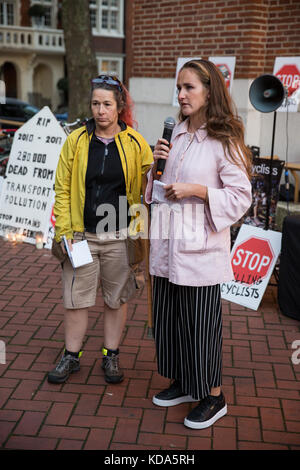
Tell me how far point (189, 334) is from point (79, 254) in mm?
820

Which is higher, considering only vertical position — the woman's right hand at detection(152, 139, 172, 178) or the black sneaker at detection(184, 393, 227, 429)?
the woman's right hand at detection(152, 139, 172, 178)

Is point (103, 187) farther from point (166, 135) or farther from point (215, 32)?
point (215, 32)

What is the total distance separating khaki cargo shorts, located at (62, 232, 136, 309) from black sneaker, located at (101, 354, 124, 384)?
403mm

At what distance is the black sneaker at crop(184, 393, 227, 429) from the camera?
307 cm

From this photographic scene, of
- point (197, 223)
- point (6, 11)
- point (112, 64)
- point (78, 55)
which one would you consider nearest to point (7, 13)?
point (6, 11)

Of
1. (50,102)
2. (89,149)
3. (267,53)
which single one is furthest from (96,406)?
(50,102)

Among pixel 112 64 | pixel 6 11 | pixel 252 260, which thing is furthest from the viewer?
pixel 112 64

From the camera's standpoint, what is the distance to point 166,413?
324 centimetres

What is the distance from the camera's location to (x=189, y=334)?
303 cm

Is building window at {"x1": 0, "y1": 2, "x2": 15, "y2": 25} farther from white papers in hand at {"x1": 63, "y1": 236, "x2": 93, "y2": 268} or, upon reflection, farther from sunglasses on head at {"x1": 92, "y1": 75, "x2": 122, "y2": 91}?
white papers in hand at {"x1": 63, "y1": 236, "x2": 93, "y2": 268}

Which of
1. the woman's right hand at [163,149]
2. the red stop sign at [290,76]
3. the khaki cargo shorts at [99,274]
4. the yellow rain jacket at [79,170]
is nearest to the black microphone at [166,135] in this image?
the woman's right hand at [163,149]

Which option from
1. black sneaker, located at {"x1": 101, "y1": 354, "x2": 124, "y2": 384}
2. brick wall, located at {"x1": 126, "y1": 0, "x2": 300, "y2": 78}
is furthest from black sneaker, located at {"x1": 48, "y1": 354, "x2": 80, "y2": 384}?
brick wall, located at {"x1": 126, "y1": 0, "x2": 300, "y2": 78}

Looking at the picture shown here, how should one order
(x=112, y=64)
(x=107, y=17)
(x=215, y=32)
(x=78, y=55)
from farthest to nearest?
(x=112, y=64), (x=107, y=17), (x=78, y=55), (x=215, y=32)

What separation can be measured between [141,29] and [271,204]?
4125 millimetres
